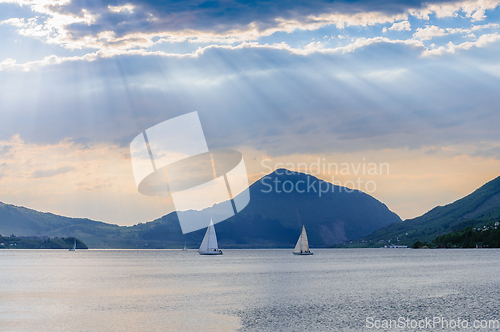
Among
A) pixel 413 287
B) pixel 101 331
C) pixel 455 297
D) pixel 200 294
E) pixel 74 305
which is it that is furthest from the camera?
pixel 413 287

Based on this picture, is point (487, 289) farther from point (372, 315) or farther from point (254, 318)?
point (254, 318)

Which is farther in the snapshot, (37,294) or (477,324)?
(37,294)

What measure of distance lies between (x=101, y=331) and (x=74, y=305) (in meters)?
22.3

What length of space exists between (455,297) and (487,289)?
1443 cm

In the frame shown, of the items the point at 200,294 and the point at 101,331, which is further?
the point at 200,294

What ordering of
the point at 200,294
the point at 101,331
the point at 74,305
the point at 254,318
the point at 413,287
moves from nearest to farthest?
the point at 101,331 → the point at 254,318 → the point at 74,305 → the point at 200,294 → the point at 413,287

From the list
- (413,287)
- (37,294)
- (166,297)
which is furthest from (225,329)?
(413,287)

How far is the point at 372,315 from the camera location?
5706 centimetres

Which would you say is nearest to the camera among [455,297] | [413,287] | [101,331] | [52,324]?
[101,331]

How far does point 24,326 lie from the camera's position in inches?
1919

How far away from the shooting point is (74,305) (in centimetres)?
6712

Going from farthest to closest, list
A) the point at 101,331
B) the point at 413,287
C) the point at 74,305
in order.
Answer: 1. the point at 413,287
2. the point at 74,305
3. the point at 101,331

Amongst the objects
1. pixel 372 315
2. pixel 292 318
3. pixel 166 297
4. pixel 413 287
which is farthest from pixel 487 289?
pixel 166 297

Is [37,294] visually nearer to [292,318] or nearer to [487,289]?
[292,318]
